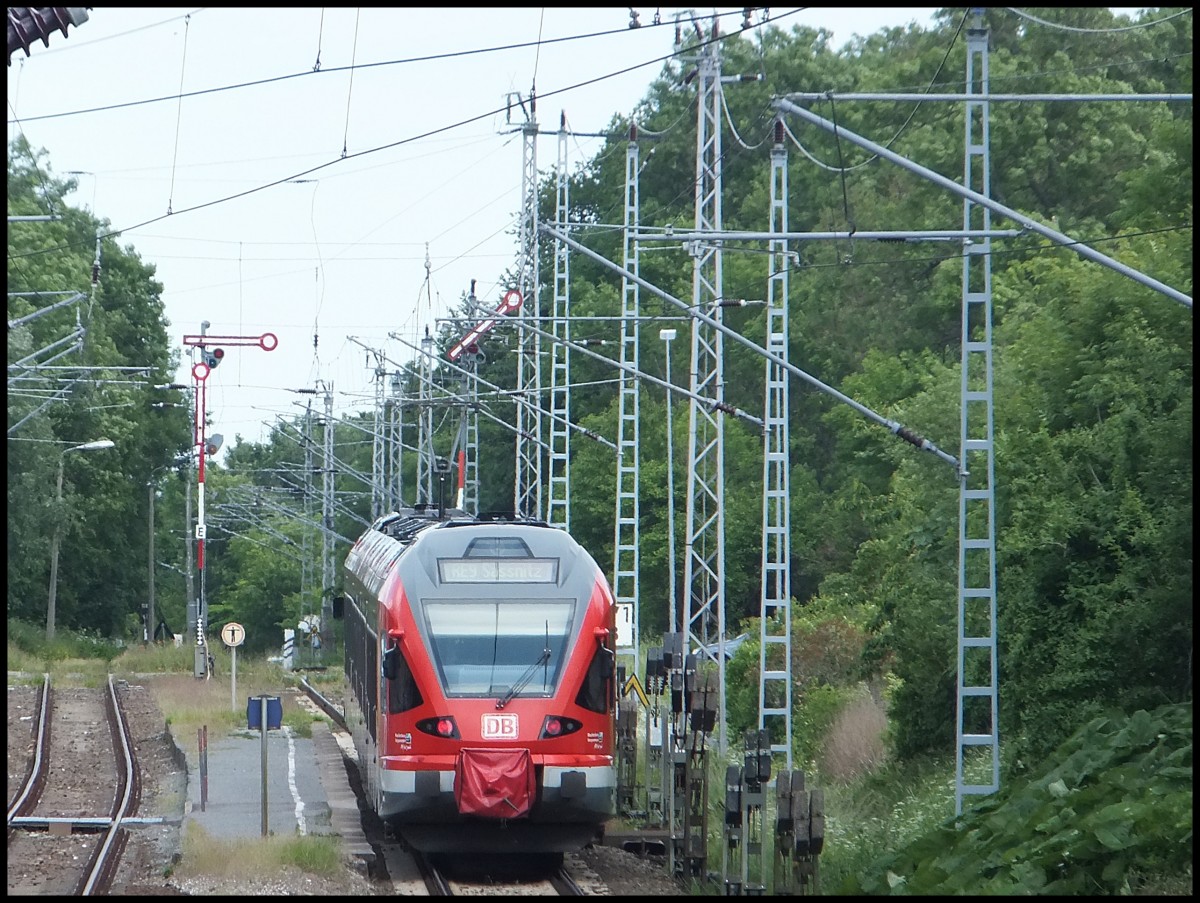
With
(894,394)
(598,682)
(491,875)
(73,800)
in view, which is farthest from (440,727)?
(894,394)

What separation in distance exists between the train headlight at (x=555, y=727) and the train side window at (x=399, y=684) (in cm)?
123

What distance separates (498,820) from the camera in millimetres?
18438

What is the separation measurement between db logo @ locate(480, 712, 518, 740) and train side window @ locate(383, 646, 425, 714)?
0.66 m

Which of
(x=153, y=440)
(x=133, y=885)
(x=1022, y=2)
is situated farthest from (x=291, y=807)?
(x=153, y=440)

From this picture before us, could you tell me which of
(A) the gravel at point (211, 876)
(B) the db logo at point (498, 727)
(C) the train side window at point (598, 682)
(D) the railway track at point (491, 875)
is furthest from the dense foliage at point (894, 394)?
(B) the db logo at point (498, 727)

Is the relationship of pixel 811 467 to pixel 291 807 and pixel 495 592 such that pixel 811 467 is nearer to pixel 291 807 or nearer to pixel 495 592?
pixel 291 807

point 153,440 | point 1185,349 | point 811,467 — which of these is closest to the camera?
point 1185,349

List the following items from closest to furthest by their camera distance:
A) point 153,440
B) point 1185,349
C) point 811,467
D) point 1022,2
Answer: point 1022,2 → point 1185,349 → point 811,467 → point 153,440

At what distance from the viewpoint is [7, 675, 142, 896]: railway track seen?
2016cm

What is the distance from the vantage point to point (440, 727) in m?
18.2

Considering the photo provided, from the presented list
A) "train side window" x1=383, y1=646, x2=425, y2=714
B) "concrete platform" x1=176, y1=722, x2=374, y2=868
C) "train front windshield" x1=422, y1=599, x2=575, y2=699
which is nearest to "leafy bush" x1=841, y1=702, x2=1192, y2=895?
"train front windshield" x1=422, y1=599, x2=575, y2=699

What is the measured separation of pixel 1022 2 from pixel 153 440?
68.9m

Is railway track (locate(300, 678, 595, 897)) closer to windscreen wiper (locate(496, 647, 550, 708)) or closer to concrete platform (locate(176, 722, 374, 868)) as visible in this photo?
concrete platform (locate(176, 722, 374, 868))

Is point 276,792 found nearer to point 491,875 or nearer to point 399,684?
point 491,875
